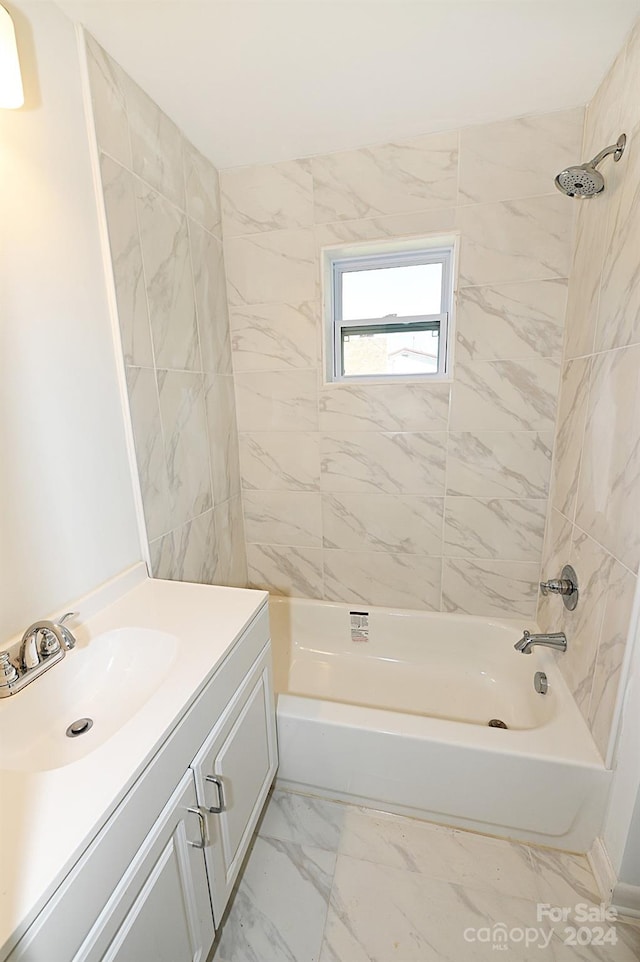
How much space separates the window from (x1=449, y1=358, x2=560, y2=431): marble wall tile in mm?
174

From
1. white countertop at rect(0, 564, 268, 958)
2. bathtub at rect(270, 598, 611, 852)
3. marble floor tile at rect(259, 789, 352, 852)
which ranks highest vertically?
white countertop at rect(0, 564, 268, 958)

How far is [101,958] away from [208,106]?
213 centimetres

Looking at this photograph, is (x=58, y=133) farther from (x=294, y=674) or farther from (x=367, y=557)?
(x=294, y=674)

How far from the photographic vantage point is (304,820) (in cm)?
135

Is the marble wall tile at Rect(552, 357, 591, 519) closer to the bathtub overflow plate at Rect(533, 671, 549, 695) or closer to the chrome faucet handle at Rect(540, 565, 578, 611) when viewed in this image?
the chrome faucet handle at Rect(540, 565, 578, 611)

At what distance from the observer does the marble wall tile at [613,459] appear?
103cm

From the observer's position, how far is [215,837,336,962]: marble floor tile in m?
1.04

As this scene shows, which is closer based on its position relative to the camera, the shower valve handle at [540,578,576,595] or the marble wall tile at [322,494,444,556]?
the shower valve handle at [540,578,576,595]

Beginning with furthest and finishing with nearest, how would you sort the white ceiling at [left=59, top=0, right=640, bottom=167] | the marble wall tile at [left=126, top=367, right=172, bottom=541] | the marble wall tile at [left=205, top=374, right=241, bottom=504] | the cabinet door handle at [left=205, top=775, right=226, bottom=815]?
the marble wall tile at [left=205, top=374, right=241, bottom=504] → the marble wall tile at [left=126, top=367, right=172, bottom=541] → the white ceiling at [left=59, top=0, right=640, bottom=167] → the cabinet door handle at [left=205, top=775, right=226, bottom=815]

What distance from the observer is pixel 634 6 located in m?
1.01

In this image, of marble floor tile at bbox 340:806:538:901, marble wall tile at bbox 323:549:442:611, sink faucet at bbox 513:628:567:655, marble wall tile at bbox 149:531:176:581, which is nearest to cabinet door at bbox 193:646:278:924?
marble floor tile at bbox 340:806:538:901

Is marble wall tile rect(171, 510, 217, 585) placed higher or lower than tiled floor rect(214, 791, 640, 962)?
higher

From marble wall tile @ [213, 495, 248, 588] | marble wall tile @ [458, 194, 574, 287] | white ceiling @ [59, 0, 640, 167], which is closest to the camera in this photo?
white ceiling @ [59, 0, 640, 167]

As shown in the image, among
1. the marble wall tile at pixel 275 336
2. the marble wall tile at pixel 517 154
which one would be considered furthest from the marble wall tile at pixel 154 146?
the marble wall tile at pixel 517 154
